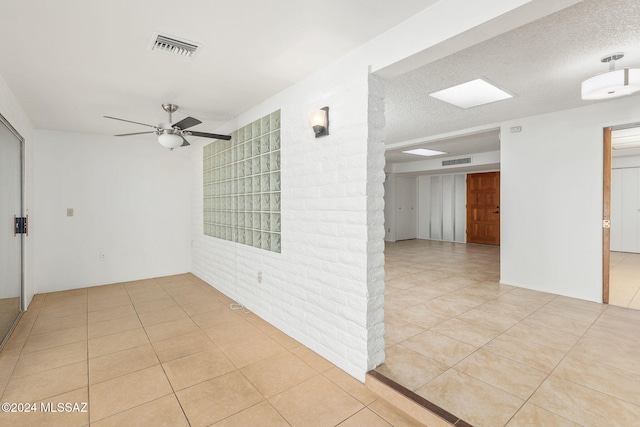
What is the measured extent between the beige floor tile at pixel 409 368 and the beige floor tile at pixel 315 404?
1.11ft

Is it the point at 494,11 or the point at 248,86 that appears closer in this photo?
the point at 494,11

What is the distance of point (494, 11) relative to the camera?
1.52m

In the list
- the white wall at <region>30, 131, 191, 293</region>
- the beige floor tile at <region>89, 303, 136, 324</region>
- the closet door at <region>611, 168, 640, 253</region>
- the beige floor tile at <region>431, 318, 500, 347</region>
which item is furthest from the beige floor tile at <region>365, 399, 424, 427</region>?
the closet door at <region>611, 168, 640, 253</region>

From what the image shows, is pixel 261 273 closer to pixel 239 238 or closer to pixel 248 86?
pixel 239 238

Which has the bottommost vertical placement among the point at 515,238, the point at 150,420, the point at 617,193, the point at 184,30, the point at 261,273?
the point at 150,420

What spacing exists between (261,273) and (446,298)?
233 centimetres

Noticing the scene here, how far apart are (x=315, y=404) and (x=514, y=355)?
5.40 feet

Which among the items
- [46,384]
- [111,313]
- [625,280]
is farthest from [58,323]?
[625,280]

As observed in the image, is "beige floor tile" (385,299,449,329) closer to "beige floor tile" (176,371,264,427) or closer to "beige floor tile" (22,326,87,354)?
"beige floor tile" (176,371,264,427)

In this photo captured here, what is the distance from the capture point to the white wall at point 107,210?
179 inches

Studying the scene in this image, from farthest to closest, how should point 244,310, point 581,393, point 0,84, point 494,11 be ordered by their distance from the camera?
point 244,310
point 0,84
point 581,393
point 494,11

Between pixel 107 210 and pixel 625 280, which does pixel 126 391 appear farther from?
pixel 625 280

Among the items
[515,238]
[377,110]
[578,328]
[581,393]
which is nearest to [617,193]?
[515,238]

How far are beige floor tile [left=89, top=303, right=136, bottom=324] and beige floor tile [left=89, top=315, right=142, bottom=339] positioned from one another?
0.34 ft
